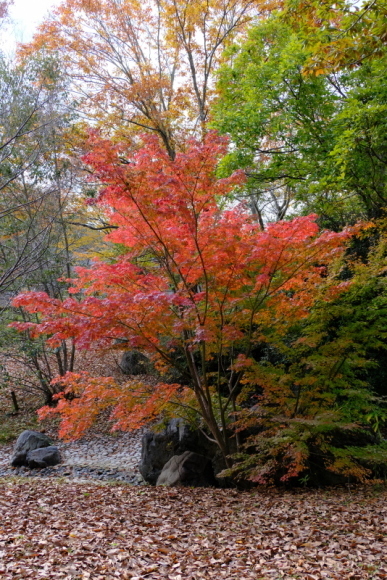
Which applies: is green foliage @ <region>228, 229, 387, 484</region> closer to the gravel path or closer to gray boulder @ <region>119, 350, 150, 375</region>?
the gravel path

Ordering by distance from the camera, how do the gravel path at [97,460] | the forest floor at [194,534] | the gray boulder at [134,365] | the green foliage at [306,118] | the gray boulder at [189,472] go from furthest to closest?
1. the gray boulder at [134,365]
2. the gravel path at [97,460]
3. the green foliage at [306,118]
4. the gray boulder at [189,472]
5. the forest floor at [194,534]

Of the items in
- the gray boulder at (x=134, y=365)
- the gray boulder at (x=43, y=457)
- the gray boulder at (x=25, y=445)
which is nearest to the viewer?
the gray boulder at (x=43, y=457)

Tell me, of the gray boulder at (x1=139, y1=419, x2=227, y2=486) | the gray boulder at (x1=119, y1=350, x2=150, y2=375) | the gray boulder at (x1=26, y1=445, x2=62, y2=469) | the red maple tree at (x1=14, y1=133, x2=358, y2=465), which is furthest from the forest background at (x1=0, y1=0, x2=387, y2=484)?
the gray boulder at (x1=119, y1=350, x2=150, y2=375)

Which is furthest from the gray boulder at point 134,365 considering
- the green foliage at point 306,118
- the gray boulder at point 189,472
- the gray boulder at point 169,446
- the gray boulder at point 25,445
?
the green foliage at point 306,118

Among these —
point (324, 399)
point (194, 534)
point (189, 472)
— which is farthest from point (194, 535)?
point (324, 399)

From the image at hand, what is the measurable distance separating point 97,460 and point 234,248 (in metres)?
7.00

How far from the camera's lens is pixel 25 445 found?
9852 mm

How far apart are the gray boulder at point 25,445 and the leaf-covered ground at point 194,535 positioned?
346 cm

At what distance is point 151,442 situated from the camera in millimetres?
8484

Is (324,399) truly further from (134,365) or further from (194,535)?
(134,365)

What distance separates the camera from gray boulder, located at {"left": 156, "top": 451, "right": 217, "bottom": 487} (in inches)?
287

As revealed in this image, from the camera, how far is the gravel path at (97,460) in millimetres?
8867

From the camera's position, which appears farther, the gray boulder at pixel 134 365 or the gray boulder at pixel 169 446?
the gray boulder at pixel 134 365

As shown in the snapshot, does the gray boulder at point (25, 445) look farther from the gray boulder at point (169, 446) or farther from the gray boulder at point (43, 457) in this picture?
the gray boulder at point (169, 446)
